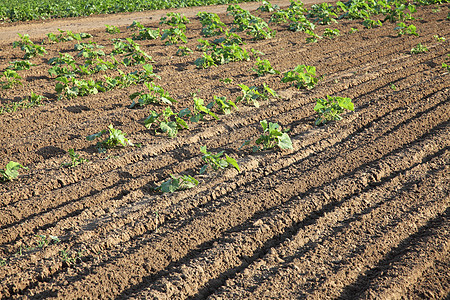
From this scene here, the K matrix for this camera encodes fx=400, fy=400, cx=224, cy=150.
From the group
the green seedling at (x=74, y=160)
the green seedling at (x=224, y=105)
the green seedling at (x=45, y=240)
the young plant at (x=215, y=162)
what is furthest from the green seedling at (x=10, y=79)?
the green seedling at (x=45, y=240)

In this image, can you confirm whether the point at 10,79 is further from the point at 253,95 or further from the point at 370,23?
the point at 370,23

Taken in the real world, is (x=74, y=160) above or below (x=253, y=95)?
below

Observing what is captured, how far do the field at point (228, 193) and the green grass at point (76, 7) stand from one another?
1136 cm

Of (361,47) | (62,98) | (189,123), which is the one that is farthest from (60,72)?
(361,47)

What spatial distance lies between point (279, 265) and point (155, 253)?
1096 mm

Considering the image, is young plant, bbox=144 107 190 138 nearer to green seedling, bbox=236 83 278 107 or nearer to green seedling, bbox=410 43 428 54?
green seedling, bbox=236 83 278 107

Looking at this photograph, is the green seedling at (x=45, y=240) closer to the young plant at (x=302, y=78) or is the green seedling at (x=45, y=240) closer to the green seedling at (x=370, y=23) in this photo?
the young plant at (x=302, y=78)

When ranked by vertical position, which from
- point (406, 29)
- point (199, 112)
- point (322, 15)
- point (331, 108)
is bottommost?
point (199, 112)

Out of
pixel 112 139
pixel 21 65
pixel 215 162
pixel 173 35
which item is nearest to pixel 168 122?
pixel 112 139

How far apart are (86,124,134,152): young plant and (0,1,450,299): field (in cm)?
4

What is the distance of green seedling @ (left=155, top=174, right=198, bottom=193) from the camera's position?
448 cm

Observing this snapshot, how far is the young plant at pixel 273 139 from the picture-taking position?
5.25 meters

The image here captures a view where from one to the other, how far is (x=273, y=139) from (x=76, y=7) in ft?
56.9

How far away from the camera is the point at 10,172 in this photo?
479 cm
